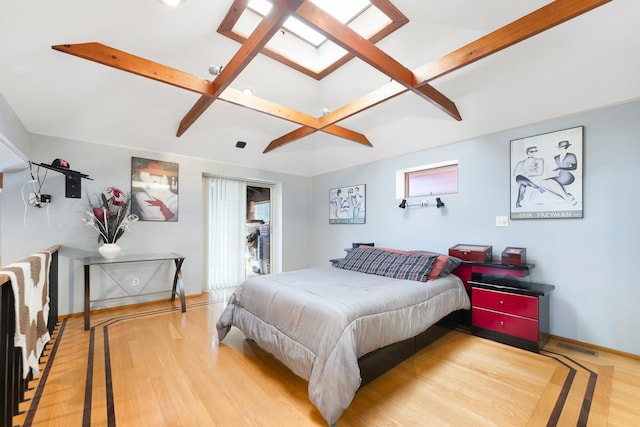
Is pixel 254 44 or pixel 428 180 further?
pixel 428 180

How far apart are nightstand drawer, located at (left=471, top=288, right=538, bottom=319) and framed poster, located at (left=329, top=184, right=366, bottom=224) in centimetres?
223

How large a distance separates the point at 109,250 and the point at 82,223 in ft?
2.01

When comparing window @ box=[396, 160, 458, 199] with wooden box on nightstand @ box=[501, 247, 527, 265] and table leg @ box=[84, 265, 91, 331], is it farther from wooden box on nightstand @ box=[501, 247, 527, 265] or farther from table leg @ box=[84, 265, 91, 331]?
table leg @ box=[84, 265, 91, 331]

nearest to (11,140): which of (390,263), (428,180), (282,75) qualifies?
(282,75)

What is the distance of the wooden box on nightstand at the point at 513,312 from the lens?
8.30 feet

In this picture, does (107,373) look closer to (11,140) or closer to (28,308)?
(28,308)

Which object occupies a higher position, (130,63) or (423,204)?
(130,63)

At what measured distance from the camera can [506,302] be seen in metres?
2.70

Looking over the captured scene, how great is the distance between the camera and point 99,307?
3.62 m

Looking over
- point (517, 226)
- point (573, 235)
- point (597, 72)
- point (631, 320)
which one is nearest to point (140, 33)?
point (597, 72)

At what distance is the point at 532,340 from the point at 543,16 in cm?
266

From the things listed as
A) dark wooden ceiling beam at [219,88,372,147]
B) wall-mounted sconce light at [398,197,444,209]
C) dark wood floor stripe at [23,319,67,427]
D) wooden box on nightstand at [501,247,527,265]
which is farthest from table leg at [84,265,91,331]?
wooden box on nightstand at [501,247,527,265]

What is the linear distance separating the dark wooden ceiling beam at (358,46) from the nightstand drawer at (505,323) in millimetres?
2281

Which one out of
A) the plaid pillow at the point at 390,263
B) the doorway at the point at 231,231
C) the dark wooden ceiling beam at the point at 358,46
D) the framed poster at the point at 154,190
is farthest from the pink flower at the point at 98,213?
the dark wooden ceiling beam at the point at 358,46
